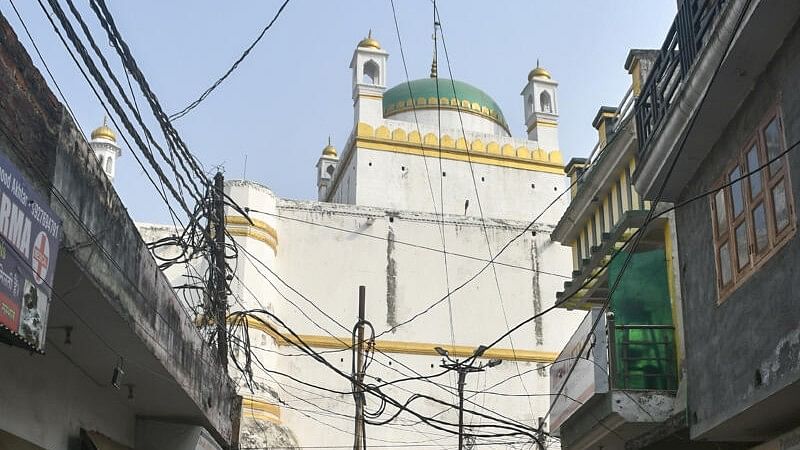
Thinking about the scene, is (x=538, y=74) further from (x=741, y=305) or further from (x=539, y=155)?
(x=741, y=305)

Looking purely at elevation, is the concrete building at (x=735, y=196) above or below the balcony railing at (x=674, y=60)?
below

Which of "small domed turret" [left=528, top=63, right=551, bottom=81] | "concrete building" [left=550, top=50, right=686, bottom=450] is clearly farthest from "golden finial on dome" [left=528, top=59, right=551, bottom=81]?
"concrete building" [left=550, top=50, right=686, bottom=450]

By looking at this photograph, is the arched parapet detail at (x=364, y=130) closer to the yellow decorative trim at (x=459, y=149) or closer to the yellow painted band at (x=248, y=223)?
the yellow decorative trim at (x=459, y=149)

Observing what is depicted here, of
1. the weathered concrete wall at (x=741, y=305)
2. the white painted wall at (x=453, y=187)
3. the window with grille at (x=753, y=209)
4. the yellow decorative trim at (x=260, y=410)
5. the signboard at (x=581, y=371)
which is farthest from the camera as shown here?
the white painted wall at (x=453, y=187)

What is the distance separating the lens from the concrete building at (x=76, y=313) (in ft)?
18.0

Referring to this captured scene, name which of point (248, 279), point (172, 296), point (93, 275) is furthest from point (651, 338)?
point (248, 279)

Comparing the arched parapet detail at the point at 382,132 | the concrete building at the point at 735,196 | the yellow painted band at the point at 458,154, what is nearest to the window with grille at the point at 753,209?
the concrete building at the point at 735,196

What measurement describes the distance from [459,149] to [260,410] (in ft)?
36.7

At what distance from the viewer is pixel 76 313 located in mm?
7453

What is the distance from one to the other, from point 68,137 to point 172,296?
313 cm

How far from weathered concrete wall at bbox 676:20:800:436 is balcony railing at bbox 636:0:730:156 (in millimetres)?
660

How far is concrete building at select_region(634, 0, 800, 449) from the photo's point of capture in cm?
712

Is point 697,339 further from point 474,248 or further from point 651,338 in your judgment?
point 474,248

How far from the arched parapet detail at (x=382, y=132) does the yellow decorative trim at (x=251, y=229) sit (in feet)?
17.6
